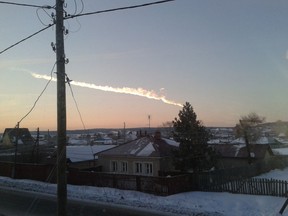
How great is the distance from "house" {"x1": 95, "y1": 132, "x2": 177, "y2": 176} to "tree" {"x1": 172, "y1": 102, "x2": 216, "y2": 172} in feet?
16.5

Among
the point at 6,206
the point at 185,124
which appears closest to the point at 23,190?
the point at 6,206

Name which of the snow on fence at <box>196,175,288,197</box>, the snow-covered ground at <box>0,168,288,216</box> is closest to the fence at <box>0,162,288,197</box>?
the snow on fence at <box>196,175,288,197</box>

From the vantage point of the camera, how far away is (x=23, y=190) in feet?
86.8

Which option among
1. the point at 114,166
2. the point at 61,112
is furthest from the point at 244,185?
the point at 114,166

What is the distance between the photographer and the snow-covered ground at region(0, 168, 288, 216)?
1828 centimetres

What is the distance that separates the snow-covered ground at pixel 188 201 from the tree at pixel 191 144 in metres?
5.72

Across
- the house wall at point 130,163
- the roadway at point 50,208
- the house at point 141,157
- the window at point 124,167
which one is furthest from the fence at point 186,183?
Result: the window at point 124,167

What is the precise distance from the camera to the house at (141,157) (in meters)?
36.8

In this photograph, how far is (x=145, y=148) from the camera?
38.8 m

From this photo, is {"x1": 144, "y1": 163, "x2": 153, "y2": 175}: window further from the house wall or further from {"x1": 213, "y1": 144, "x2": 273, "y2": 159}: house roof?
{"x1": 213, "y1": 144, "x2": 273, "y2": 159}: house roof

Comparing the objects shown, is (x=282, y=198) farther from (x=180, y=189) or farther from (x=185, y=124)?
(x=185, y=124)

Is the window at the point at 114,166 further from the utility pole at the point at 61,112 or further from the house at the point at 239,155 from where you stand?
the utility pole at the point at 61,112

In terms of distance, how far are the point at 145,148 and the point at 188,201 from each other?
692 inches

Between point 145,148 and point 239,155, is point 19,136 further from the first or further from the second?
point 239,155
